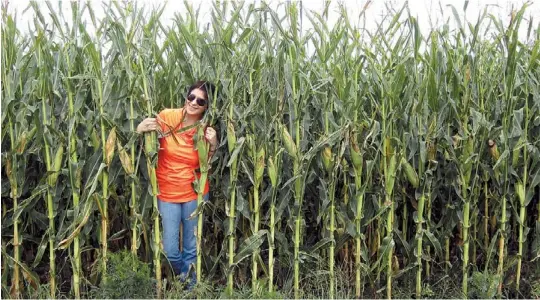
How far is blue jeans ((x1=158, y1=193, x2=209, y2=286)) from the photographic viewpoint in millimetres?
5551

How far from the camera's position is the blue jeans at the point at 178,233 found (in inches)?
219

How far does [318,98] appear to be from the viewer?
19.1 feet

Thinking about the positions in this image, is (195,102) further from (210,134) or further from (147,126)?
(147,126)

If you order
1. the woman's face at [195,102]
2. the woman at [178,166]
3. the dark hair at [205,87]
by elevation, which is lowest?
the woman at [178,166]

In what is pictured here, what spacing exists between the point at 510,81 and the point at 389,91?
1.08 metres

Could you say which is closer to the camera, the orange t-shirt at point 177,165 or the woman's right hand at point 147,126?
the woman's right hand at point 147,126

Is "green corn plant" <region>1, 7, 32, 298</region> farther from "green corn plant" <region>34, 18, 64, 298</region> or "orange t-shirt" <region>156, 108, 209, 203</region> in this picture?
"orange t-shirt" <region>156, 108, 209, 203</region>

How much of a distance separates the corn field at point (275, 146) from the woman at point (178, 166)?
93 mm

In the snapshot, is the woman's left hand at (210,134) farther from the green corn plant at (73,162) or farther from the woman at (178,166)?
the green corn plant at (73,162)

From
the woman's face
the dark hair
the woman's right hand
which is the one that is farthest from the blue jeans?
the dark hair

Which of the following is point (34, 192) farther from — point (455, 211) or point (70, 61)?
point (455, 211)

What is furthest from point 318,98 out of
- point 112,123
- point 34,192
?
point 34,192

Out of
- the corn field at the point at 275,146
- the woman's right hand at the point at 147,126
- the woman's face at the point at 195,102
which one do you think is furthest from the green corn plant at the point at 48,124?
the woman's face at the point at 195,102

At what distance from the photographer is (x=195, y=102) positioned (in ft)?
17.6
